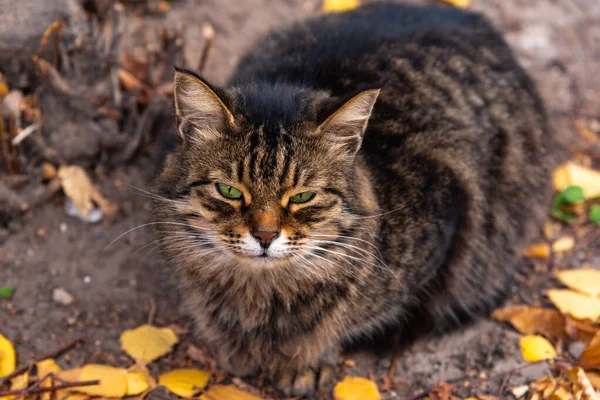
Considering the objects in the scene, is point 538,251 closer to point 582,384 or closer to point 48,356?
point 582,384

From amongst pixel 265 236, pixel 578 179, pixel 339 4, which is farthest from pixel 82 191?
pixel 578 179

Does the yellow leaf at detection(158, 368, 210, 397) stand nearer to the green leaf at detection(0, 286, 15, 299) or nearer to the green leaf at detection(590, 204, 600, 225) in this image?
the green leaf at detection(0, 286, 15, 299)

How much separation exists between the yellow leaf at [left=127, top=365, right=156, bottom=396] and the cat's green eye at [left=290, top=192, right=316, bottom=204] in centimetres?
105

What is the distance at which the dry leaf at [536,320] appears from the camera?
3.03m

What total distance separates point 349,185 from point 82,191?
154 cm

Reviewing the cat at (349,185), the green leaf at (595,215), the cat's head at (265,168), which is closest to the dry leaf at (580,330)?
the cat at (349,185)

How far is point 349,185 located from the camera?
2359 millimetres

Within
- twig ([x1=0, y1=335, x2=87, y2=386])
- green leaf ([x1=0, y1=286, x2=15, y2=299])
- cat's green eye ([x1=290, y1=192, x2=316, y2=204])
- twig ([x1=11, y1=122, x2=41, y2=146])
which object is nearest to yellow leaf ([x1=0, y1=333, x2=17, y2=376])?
twig ([x1=0, y1=335, x2=87, y2=386])

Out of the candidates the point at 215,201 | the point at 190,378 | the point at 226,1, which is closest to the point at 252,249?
the point at 215,201

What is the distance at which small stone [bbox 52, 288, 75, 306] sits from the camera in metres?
3.06

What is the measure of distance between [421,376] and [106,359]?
1.31 metres

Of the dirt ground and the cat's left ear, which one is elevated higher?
the cat's left ear

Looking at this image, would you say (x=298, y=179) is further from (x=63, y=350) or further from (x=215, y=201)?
(x=63, y=350)

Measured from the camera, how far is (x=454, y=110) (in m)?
2.93
